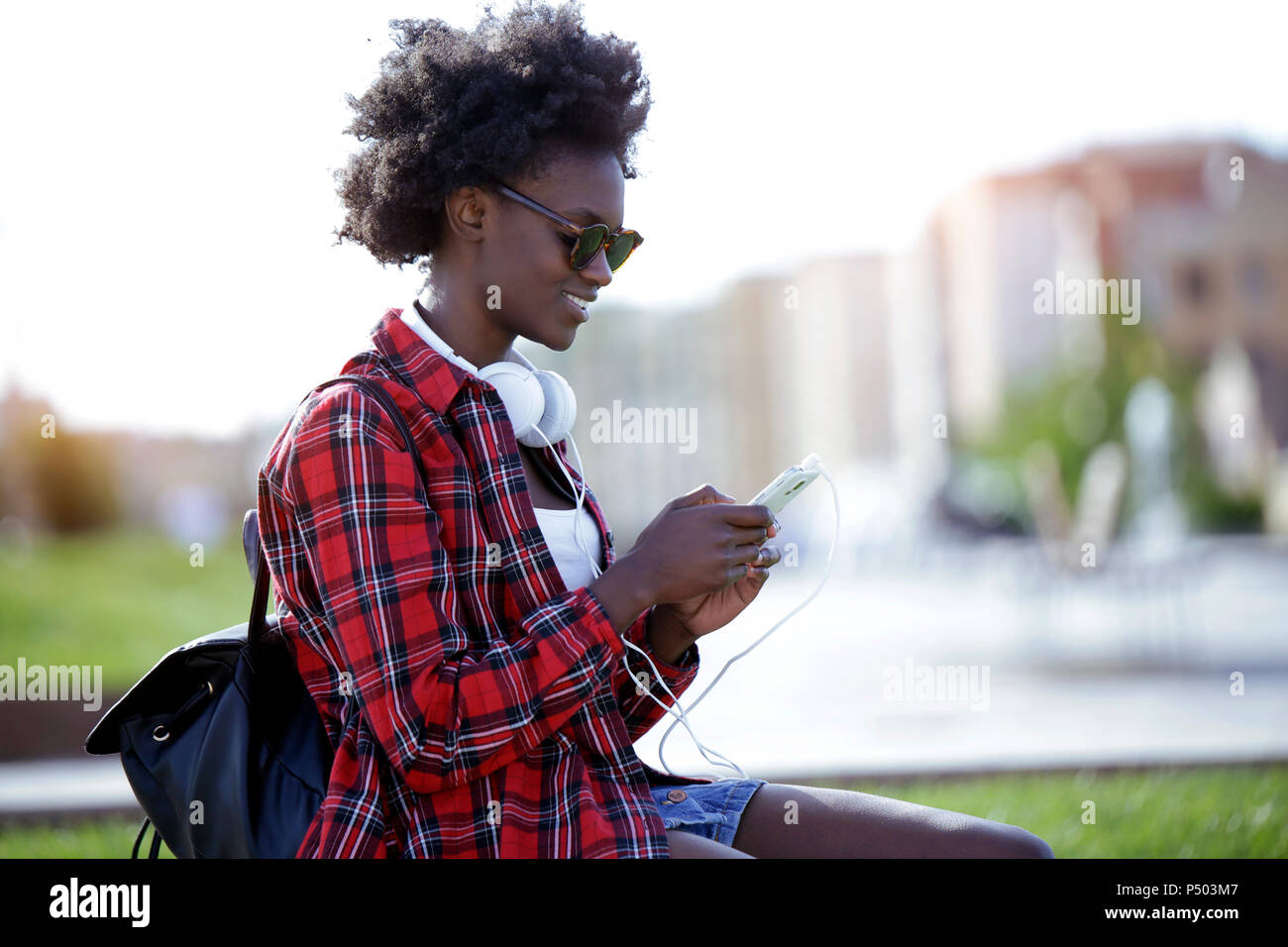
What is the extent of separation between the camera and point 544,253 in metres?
2.35

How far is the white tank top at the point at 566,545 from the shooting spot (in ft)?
7.68

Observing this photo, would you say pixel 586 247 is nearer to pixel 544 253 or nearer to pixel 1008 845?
pixel 544 253

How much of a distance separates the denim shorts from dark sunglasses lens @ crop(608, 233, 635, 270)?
1.03 meters

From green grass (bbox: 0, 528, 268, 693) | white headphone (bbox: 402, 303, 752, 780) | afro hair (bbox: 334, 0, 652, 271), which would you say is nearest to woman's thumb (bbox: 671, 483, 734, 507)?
white headphone (bbox: 402, 303, 752, 780)

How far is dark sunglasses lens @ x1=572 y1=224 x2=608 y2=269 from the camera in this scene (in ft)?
7.73

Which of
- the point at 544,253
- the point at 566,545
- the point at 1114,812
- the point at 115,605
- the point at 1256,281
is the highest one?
the point at 1256,281

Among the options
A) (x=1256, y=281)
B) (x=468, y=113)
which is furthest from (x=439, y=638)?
(x=1256, y=281)

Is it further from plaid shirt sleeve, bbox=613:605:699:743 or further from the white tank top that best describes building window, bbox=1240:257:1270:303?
the white tank top

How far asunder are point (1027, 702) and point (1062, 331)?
46.9 m

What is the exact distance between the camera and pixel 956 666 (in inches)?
373

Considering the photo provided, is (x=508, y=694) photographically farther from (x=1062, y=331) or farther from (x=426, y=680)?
(x=1062, y=331)

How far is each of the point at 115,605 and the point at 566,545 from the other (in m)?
12.5

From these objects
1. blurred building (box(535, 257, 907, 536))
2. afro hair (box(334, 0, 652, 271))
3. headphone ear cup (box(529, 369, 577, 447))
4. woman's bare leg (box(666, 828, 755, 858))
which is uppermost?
blurred building (box(535, 257, 907, 536))

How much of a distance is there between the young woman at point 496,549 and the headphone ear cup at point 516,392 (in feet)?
0.07
